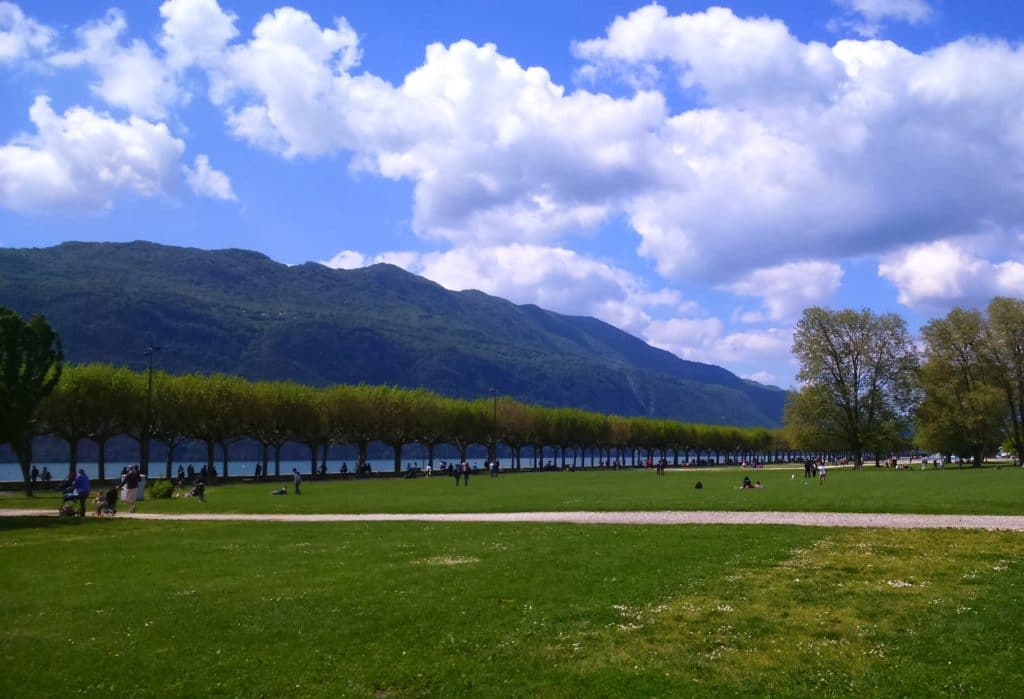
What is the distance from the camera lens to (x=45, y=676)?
12.0 meters

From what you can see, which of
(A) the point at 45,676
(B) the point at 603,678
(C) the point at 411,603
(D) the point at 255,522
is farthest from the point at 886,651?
(D) the point at 255,522

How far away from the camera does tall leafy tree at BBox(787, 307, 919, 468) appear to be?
98.4 m

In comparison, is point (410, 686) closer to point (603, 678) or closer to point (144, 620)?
point (603, 678)

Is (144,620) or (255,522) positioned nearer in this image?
(144,620)

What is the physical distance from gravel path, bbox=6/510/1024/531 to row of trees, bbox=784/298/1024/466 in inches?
2832

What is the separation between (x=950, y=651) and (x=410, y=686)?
27.3 feet

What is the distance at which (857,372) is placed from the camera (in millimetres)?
99500

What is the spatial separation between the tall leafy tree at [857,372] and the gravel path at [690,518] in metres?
72.7

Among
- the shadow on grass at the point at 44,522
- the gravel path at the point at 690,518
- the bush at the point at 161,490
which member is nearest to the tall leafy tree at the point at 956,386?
the gravel path at the point at 690,518

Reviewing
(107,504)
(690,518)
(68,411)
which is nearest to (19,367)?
(107,504)

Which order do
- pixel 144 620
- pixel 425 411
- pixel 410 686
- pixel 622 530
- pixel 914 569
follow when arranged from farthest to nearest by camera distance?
pixel 425 411 → pixel 622 530 → pixel 914 569 → pixel 144 620 → pixel 410 686

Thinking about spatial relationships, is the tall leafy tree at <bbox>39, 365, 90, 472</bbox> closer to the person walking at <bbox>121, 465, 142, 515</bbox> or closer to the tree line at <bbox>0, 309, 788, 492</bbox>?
the tree line at <bbox>0, 309, 788, 492</bbox>

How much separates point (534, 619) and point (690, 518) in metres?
17.9

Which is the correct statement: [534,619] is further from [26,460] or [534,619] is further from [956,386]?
[956,386]
